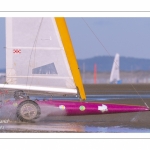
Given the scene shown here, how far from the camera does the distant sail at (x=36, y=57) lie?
2122 cm

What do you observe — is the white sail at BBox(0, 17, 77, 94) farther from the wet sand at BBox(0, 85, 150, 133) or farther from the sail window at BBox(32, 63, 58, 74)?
the wet sand at BBox(0, 85, 150, 133)

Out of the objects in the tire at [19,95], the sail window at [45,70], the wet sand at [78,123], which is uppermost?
the sail window at [45,70]

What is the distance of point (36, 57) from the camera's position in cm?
2133

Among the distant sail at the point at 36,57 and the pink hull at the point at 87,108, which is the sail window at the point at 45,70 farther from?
the pink hull at the point at 87,108

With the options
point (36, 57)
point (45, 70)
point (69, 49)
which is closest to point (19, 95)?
point (45, 70)

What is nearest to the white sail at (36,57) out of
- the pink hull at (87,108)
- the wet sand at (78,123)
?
the pink hull at (87,108)

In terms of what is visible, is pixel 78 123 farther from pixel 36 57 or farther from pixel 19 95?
pixel 36 57

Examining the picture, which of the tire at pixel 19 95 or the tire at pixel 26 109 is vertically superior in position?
the tire at pixel 19 95

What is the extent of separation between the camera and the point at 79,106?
20469 millimetres

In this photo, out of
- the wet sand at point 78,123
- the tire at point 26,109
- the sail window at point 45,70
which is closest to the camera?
the wet sand at point 78,123
